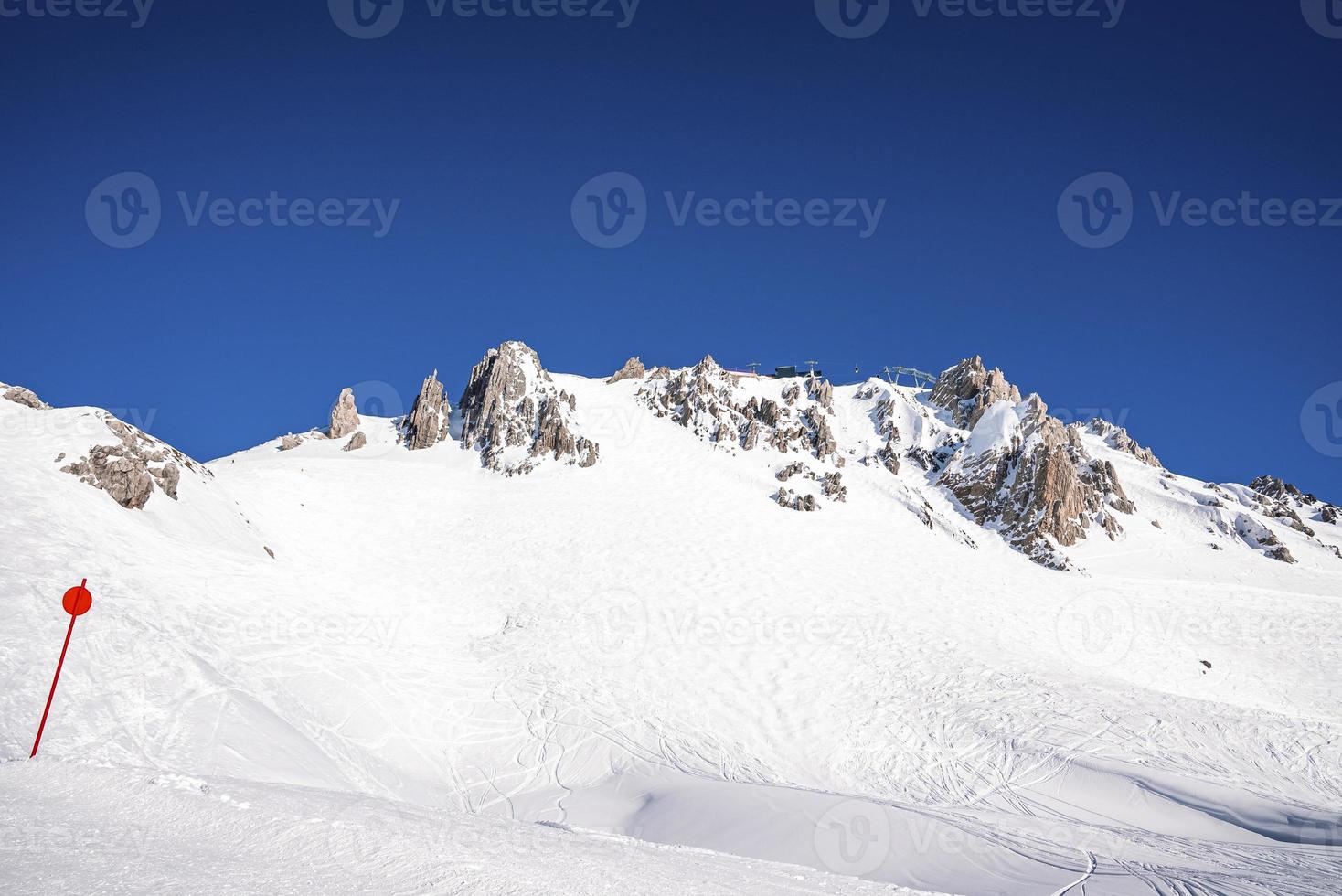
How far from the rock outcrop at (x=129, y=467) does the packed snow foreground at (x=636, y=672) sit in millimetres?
172

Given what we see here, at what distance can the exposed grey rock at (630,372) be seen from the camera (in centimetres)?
6825

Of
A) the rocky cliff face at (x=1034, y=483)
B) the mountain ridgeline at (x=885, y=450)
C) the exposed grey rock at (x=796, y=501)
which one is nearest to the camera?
the exposed grey rock at (x=796, y=501)

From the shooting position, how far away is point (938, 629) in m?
30.4

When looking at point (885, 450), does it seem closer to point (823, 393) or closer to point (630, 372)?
point (823, 393)

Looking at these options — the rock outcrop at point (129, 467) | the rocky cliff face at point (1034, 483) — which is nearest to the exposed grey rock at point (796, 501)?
the rocky cliff face at point (1034, 483)

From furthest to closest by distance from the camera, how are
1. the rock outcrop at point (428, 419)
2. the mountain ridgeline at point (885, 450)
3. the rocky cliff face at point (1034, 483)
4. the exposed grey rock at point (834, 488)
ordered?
1. the rock outcrop at point (428, 419)
2. the mountain ridgeline at point (885, 450)
3. the exposed grey rock at point (834, 488)
4. the rocky cliff face at point (1034, 483)

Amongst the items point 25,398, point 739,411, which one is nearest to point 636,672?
point 25,398

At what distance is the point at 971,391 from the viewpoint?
69.1 meters

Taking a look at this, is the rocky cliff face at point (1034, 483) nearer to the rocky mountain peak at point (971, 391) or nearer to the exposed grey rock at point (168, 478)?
the rocky mountain peak at point (971, 391)

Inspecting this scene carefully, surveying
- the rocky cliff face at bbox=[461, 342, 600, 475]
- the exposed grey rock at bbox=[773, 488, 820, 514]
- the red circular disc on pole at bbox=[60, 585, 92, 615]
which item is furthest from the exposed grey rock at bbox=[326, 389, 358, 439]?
the red circular disc on pole at bbox=[60, 585, 92, 615]

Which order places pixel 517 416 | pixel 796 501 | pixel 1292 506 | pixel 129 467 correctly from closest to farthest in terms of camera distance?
1. pixel 129 467
2. pixel 796 501
3. pixel 517 416
4. pixel 1292 506

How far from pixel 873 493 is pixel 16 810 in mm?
50775

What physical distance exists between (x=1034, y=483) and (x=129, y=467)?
56.9 m

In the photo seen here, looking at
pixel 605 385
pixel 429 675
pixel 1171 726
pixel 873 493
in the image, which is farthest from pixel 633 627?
pixel 605 385
